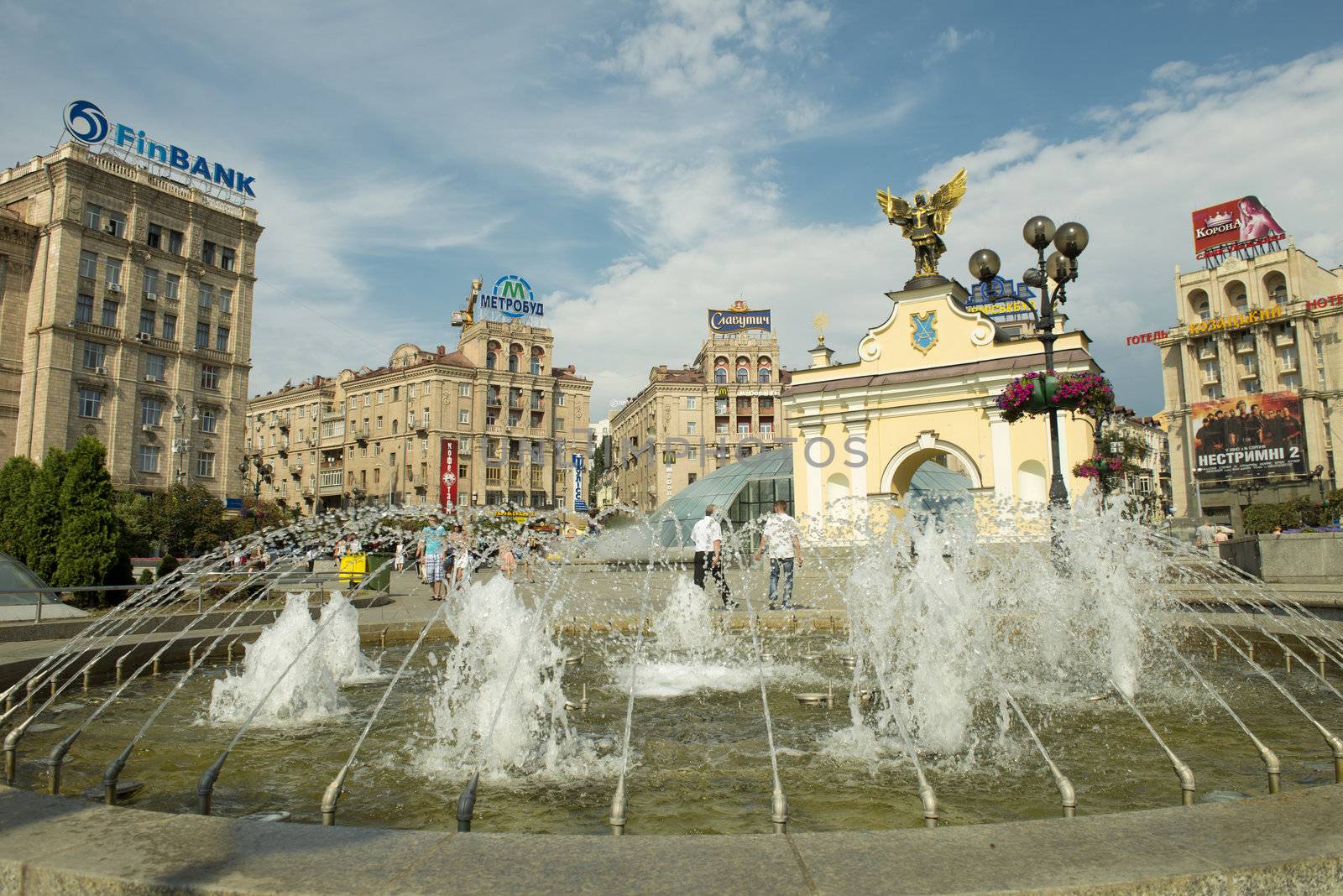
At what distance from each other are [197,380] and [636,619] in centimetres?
4127

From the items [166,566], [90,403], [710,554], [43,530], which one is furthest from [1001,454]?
[90,403]

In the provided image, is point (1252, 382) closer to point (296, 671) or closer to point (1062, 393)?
point (1062, 393)

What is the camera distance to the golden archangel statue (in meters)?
27.5

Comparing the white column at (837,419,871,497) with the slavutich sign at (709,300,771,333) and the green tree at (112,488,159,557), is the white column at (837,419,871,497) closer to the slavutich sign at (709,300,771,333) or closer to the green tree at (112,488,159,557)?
the green tree at (112,488,159,557)

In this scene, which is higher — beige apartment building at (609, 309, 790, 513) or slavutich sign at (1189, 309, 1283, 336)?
slavutich sign at (1189, 309, 1283, 336)

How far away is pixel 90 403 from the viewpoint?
128ft

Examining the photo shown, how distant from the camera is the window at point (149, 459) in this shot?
133ft

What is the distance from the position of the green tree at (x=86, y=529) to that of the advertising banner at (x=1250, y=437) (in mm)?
66985

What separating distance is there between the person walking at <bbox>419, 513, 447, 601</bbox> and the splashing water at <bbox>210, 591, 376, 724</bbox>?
6.51 meters

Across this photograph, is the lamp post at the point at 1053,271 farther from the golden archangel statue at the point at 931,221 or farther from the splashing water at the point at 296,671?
the golden archangel statue at the point at 931,221

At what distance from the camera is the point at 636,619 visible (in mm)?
11000

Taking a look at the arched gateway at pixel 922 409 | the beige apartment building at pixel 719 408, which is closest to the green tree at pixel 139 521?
the arched gateway at pixel 922 409

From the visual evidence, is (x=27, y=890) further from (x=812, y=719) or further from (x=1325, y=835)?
(x=812, y=719)

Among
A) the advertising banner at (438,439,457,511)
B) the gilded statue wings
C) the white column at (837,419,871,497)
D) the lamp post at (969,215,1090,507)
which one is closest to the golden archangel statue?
the gilded statue wings
